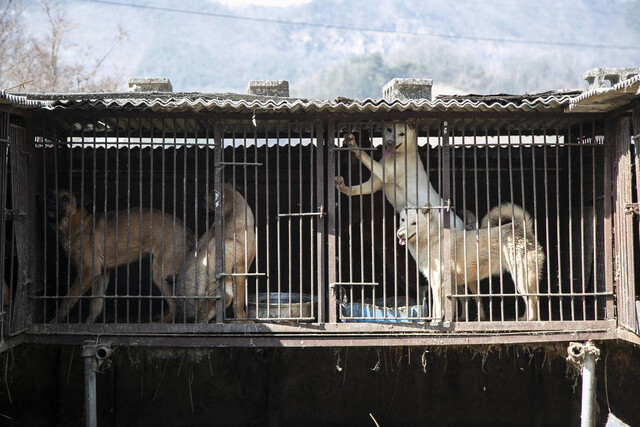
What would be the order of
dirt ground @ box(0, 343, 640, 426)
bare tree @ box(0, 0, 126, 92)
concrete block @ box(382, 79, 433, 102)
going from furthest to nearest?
1. bare tree @ box(0, 0, 126, 92)
2. concrete block @ box(382, 79, 433, 102)
3. dirt ground @ box(0, 343, 640, 426)

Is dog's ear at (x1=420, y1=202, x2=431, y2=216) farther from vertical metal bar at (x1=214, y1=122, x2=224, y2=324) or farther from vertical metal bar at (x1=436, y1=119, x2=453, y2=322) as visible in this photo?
vertical metal bar at (x1=214, y1=122, x2=224, y2=324)

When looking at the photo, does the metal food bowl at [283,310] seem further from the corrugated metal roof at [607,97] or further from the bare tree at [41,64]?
the bare tree at [41,64]

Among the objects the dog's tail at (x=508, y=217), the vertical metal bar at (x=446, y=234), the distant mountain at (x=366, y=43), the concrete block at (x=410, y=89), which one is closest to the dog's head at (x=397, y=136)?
the vertical metal bar at (x=446, y=234)

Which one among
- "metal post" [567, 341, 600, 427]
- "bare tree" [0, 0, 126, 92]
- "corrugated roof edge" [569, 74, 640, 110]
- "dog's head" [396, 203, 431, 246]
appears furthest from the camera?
"bare tree" [0, 0, 126, 92]

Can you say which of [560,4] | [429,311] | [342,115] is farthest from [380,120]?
[560,4]

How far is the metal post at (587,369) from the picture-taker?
714 cm

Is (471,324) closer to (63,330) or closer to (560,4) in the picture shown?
(63,330)

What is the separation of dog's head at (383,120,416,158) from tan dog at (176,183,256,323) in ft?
5.92

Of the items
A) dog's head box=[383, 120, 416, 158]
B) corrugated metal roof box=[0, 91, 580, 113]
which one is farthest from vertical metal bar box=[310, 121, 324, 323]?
dog's head box=[383, 120, 416, 158]

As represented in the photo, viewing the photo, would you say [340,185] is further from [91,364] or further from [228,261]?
[91,364]

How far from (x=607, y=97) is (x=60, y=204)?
586cm

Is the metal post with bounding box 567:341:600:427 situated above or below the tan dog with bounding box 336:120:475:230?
below

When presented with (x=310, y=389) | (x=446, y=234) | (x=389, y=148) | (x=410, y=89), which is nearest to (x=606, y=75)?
(x=410, y=89)

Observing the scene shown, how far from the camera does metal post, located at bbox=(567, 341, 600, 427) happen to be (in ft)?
23.4
